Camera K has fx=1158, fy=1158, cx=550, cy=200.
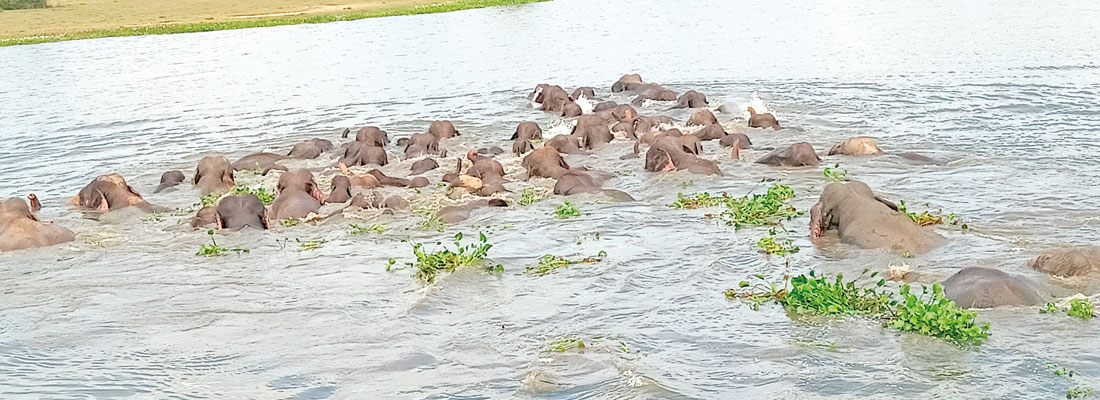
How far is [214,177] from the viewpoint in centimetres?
1612

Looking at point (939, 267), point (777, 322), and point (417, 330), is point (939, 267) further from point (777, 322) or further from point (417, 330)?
point (417, 330)

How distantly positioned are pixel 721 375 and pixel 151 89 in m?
25.8

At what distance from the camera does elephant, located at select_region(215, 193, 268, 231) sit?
43.3ft

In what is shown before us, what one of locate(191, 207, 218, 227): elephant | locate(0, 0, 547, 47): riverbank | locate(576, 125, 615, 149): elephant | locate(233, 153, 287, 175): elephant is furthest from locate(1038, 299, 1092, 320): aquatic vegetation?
locate(0, 0, 547, 47): riverbank

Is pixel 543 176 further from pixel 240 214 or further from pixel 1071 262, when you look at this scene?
pixel 1071 262

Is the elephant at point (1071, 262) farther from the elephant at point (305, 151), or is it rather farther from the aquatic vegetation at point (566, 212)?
the elephant at point (305, 151)

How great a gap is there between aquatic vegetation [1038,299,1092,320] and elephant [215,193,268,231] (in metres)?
8.42

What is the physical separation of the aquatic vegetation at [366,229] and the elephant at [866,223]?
15.8 feet

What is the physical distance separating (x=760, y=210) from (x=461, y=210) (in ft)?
11.5

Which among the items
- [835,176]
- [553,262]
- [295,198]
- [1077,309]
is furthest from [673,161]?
[1077,309]

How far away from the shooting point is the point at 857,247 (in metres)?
11.0

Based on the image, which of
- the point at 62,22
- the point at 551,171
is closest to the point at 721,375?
the point at 551,171

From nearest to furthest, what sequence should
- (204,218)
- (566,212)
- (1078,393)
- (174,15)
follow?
(1078,393)
(566,212)
(204,218)
(174,15)

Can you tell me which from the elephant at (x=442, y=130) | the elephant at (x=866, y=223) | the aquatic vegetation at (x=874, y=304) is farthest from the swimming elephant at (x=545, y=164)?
the aquatic vegetation at (x=874, y=304)
